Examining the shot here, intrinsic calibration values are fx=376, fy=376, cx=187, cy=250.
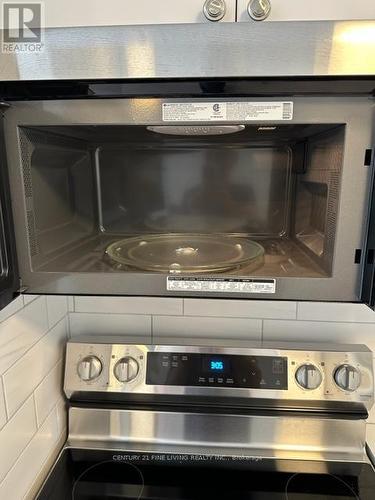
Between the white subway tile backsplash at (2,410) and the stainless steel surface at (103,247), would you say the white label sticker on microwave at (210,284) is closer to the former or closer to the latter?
the stainless steel surface at (103,247)

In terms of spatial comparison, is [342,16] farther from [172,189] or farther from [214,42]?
[172,189]

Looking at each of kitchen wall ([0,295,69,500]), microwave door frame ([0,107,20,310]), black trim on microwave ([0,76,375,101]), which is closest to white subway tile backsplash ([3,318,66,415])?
kitchen wall ([0,295,69,500])

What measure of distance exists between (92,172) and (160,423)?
596mm

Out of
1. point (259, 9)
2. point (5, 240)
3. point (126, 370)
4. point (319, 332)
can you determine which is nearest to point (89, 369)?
point (126, 370)

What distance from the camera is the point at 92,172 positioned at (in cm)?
81

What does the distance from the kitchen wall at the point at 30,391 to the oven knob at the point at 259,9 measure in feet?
Answer: 1.97

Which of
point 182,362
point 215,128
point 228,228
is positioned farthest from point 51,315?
point 215,128

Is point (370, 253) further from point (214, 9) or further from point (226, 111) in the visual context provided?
point (214, 9)

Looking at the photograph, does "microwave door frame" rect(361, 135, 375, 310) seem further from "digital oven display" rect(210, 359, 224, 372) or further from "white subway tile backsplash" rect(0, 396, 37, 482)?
"white subway tile backsplash" rect(0, 396, 37, 482)

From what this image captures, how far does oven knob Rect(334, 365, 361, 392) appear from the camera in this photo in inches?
33.0

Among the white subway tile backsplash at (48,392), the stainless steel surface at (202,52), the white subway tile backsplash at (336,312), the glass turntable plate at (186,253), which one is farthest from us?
the white subway tile backsplash at (336,312)

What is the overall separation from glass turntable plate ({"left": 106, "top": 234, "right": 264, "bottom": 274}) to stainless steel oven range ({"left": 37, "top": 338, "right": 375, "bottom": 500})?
0.85ft

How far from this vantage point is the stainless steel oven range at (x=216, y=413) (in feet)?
2.73

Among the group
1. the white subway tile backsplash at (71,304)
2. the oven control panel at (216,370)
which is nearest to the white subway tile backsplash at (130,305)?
the white subway tile backsplash at (71,304)
